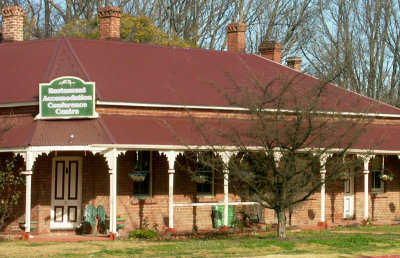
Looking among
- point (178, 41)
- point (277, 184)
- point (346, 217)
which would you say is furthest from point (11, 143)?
point (178, 41)

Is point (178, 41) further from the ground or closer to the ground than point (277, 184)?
further from the ground

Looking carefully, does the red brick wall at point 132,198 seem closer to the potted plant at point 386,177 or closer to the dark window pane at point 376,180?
the potted plant at point 386,177

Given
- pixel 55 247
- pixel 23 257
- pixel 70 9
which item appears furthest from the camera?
pixel 70 9

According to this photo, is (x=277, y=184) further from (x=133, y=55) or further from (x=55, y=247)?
(x=133, y=55)

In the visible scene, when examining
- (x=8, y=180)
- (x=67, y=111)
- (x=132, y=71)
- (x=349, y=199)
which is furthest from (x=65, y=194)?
(x=349, y=199)

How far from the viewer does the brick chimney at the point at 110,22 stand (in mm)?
30781

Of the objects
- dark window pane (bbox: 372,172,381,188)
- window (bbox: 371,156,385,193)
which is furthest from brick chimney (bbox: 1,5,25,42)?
dark window pane (bbox: 372,172,381,188)

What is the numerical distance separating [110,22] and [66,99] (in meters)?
7.29

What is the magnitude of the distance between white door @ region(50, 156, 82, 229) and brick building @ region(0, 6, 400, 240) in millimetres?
31

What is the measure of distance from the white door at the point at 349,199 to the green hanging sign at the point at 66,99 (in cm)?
1047

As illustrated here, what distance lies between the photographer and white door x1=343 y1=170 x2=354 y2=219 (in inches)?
1185

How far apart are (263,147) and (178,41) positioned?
19830 millimetres

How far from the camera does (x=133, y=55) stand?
29266 millimetres

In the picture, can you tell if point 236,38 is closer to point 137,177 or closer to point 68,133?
point 137,177
